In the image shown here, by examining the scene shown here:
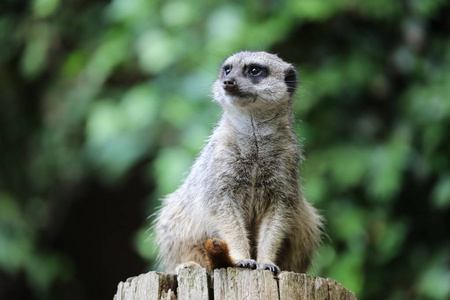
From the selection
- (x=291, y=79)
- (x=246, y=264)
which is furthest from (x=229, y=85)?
(x=246, y=264)

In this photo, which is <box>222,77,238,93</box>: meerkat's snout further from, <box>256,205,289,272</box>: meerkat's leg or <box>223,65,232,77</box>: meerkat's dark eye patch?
<box>256,205,289,272</box>: meerkat's leg

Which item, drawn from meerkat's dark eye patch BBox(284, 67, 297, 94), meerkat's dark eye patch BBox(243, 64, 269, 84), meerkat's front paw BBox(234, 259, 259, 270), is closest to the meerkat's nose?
meerkat's dark eye patch BBox(243, 64, 269, 84)

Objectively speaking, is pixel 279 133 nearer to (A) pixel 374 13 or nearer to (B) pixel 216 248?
(B) pixel 216 248

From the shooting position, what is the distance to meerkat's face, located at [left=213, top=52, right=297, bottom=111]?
3.94 meters

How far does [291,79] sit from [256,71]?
0.89 ft

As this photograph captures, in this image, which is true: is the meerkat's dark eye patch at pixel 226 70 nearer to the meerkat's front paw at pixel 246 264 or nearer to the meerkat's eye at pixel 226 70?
the meerkat's eye at pixel 226 70

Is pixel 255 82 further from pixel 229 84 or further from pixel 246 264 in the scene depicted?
pixel 246 264

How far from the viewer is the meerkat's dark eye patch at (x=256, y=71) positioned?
408 cm

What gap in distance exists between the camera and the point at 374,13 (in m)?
5.97

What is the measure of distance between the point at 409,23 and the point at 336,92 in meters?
0.88

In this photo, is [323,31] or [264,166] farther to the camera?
[323,31]

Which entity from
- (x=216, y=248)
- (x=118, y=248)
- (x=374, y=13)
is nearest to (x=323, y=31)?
(x=374, y=13)

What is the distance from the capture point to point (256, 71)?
4.12 metres

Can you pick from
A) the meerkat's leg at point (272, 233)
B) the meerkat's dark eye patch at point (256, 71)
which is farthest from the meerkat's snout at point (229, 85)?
the meerkat's leg at point (272, 233)
